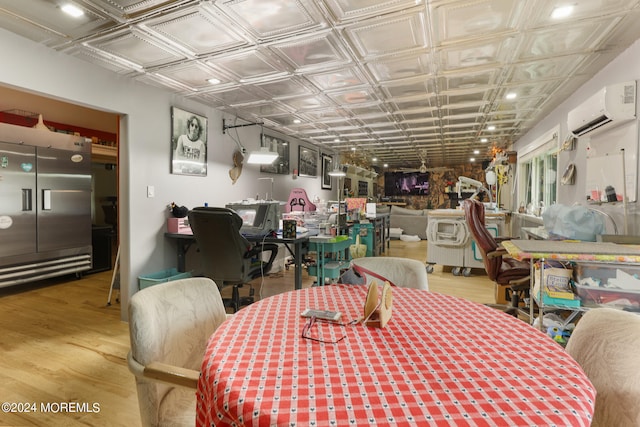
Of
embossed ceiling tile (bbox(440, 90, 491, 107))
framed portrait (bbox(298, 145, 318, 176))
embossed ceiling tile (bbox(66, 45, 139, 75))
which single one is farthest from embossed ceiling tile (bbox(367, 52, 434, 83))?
framed portrait (bbox(298, 145, 318, 176))

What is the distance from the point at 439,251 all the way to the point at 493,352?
4.56 meters

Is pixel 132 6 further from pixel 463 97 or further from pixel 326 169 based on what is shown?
pixel 326 169

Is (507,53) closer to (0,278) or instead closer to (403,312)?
(403,312)

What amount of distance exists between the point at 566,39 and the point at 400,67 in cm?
129

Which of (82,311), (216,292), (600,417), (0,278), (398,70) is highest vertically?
(398,70)

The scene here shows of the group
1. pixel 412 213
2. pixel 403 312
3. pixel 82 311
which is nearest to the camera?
pixel 403 312

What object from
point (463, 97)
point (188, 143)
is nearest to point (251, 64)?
point (188, 143)

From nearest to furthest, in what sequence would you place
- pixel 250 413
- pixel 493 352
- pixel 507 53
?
pixel 250 413
pixel 493 352
pixel 507 53

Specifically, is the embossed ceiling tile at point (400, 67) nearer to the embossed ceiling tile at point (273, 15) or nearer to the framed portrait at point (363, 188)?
the embossed ceiling tile at point (273, 15)

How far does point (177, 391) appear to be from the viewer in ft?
4.12

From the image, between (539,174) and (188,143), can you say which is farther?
(539,174)

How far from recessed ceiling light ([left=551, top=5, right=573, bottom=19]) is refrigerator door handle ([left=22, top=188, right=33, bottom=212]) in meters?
5.96

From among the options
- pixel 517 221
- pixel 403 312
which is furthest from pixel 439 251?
pixel 403 312

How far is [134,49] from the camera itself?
264 cm
